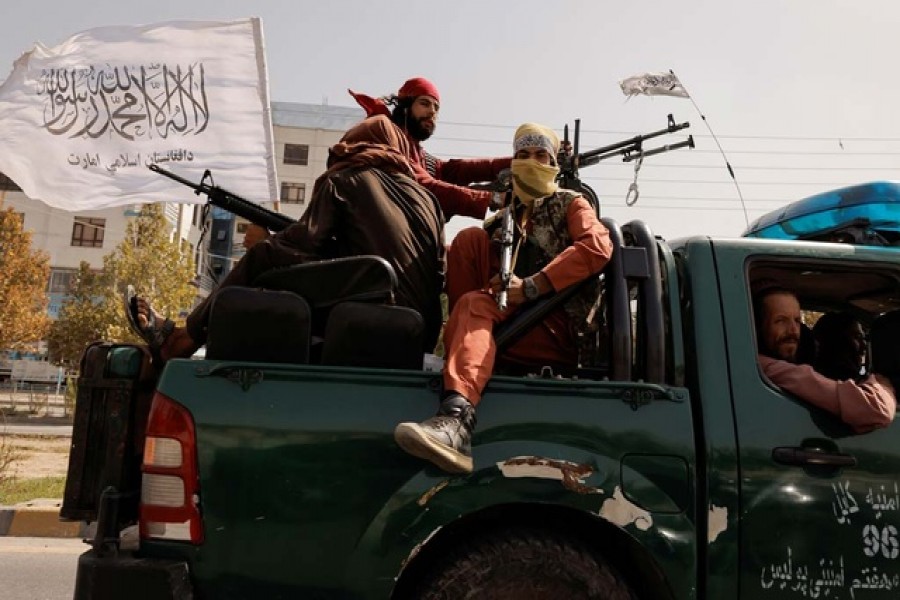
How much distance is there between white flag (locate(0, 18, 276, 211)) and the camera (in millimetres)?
5039

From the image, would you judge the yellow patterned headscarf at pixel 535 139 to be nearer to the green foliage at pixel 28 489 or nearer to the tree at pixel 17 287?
the green foliage at pixel 28 489

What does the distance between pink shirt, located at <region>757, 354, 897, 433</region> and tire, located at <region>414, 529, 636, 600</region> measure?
84 cm

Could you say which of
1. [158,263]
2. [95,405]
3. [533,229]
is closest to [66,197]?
[95,405]

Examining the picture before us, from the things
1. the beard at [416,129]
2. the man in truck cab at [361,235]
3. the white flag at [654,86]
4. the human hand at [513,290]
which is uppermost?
the white flag at [654,86]

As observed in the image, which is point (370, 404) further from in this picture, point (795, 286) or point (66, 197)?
point (66, 197)

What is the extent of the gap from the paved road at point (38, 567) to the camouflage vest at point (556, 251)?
129 inches

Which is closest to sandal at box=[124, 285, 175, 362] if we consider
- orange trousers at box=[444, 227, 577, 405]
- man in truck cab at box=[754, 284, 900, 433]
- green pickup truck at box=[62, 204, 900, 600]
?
green pickup truck at box=[62, 204, 900, 600]

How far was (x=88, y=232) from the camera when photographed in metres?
40.0

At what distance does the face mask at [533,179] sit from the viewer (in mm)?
2809

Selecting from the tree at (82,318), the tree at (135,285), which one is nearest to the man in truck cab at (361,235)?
the tree at (135,285)

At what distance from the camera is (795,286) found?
294 centimetres

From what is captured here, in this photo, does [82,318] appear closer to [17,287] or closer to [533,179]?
[17,287]

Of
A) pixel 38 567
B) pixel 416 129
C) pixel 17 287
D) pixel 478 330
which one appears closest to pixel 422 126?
pixel 416 129

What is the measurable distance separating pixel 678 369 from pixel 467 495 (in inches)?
31.9
